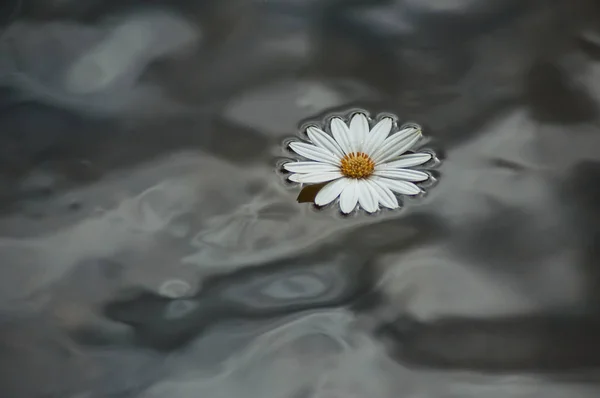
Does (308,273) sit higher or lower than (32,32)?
lower

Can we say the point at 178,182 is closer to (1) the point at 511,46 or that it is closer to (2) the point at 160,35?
(2) the point at 160,35

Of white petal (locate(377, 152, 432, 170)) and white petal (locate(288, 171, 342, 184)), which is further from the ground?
white petal (locate(377, 152, 432, 170))

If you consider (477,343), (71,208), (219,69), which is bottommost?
(477,343)

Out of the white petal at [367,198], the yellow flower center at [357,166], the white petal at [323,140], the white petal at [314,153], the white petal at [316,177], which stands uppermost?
the white petal at [323,140]

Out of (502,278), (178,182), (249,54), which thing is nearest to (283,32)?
(249,54)

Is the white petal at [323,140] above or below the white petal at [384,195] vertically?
above
